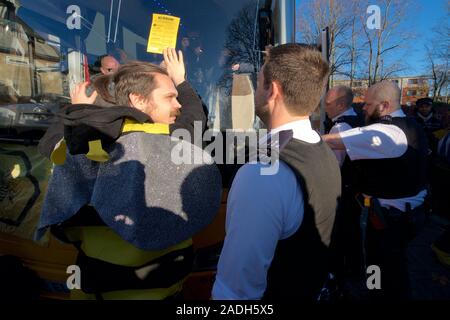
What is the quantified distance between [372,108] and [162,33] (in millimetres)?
1853

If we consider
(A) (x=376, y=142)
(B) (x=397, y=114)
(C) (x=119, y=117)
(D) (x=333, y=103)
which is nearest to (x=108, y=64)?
(C) (x=119, y=117)

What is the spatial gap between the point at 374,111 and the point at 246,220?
2.07 metres

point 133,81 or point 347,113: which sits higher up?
point 133,81

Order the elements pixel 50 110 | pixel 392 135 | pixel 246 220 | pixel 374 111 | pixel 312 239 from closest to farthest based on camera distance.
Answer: pixel 246 220
pixel 312 239
pixel 50 110
pixel 392 135
pixel 374 111

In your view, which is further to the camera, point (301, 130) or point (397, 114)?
point (397, 114)

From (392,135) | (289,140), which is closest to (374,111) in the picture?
(392,135)

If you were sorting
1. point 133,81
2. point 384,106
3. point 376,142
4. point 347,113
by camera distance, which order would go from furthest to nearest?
point 347,113 → point 384,106 → point 376,142 → point 133,81

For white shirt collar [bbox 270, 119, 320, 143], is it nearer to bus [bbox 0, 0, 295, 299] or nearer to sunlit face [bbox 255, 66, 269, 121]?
sunlit face [bbox 255, 66, 269, 121]

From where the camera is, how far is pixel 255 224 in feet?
3.65

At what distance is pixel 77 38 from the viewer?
7.55 feet

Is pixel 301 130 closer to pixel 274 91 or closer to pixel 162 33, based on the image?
pixel 274 91

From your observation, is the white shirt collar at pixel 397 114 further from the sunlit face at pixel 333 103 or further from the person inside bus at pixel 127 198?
the person inside bus at pixel 127 198

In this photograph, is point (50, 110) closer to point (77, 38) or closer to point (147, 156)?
point (77, 38)

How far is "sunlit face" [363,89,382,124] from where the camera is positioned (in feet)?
8.68
